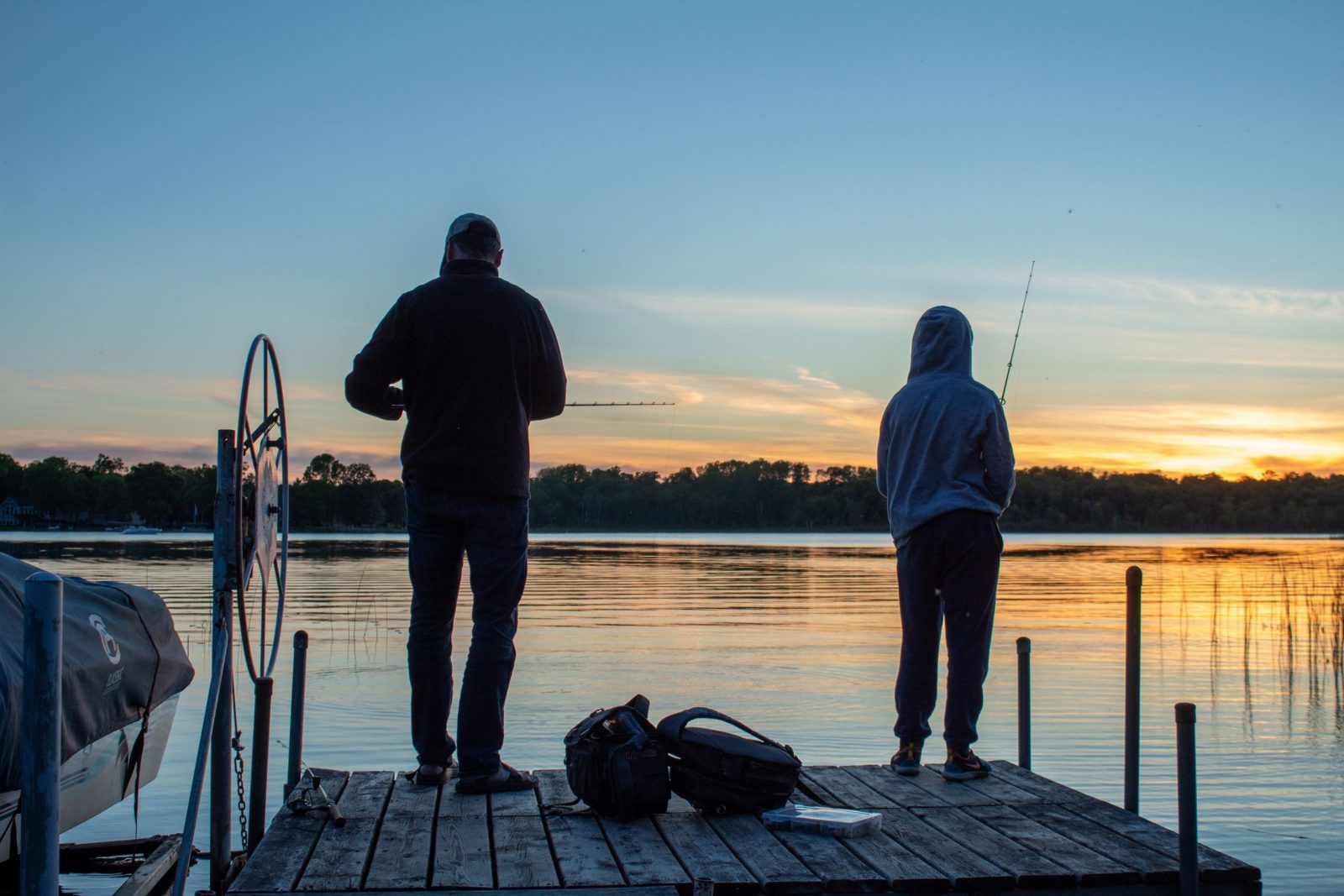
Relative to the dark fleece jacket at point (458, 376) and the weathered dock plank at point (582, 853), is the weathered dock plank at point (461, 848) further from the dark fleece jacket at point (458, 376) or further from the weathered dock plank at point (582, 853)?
the dark fleece jacket at point (458, 376)

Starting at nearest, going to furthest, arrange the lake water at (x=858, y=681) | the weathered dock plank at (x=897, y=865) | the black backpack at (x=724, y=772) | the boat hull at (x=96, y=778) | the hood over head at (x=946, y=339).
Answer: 1. the weathered dock plank at (x=897, y=865)
2. the black backpack at (x=724, y=772)
3. the boat hull at (x=96, y=778)
4. the hood over head at (x=946, y=339)
5. the lake water at (x=858, y=681)

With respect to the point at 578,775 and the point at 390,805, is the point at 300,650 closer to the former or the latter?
the point at 390,805

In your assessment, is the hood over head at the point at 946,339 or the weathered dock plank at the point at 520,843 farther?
the hood over head at the point at 946,339

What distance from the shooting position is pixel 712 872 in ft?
12.8

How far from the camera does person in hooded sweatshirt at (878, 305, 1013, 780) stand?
5.37 m

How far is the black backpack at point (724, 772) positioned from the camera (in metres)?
4.71

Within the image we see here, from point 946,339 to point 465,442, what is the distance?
2.18 meters

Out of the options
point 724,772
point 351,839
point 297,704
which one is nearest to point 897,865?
point 724,772

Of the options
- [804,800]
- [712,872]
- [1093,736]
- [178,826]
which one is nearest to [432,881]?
[712,872]

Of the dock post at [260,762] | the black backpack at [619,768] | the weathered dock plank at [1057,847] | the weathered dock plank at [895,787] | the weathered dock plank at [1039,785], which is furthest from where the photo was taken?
the dock post at [260,762]

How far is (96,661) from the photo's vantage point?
19.2ft

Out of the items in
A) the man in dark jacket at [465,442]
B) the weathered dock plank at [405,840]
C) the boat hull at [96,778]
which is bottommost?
the boat hull at [96,778]

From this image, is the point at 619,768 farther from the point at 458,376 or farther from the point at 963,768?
the point at 963,768

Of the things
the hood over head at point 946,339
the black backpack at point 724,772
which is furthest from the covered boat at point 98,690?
the hood over head at point 946,339
